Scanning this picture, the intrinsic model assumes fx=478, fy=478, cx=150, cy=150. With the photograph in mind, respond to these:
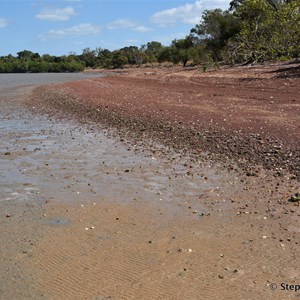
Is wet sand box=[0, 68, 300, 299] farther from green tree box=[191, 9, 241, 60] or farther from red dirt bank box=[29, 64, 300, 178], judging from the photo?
green tree box=[191, 9, 241, 60]

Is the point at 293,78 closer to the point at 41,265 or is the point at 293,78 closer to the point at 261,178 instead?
the point at 261,178

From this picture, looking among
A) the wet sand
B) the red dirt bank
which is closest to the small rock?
the wet sand

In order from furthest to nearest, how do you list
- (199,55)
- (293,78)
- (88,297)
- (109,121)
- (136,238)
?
1. (199,55)
2. (293,78)
3. (109,121)
4. (136,238)
5. (88,297)

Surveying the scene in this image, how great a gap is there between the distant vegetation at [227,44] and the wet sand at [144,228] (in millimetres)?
11583

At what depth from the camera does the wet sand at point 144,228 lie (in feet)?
15.2

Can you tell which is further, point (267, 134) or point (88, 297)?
point (267, 134)

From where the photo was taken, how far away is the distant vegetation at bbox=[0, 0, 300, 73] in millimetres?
19906

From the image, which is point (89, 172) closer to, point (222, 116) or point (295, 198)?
point (295, 198)

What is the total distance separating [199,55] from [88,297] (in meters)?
56.3

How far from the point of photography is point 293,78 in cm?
2009

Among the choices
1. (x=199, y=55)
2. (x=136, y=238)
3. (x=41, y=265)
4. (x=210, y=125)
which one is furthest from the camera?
(x=199, y=55)

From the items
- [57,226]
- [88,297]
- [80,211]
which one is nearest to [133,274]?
[88,297]

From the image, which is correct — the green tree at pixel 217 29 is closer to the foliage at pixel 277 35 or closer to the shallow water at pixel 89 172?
the foliage at pixel 277 35

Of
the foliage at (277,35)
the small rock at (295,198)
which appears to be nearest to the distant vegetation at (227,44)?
the foliage at (277,35)
